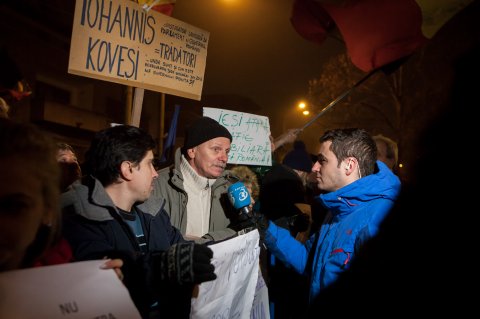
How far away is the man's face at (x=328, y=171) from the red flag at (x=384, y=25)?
7.33 feet

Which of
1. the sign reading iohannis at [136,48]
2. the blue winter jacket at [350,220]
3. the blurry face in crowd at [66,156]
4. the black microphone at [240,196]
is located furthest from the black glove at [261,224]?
the blurry face in crowd at [66,156]

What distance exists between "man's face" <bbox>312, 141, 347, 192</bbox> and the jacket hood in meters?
0.21

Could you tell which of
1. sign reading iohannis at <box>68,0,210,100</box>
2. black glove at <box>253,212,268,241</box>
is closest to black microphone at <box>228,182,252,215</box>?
black glove at <box>253,212,268,241</box>

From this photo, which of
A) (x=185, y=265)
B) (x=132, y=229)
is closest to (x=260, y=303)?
(x=132, y=229)

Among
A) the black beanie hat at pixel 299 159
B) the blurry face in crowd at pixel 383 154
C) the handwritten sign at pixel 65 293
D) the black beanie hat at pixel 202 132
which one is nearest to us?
the handwritten sign at pixel 65 293

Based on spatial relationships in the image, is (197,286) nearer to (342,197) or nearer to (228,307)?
(228,307)

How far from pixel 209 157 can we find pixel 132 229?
1394 millimetres

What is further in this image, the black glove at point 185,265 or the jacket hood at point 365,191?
the jacket hood at point 365,191

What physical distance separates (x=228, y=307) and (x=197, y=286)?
43cm

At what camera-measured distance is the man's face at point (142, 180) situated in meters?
2.07

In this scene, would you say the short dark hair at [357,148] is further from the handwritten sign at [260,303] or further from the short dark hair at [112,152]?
the short dark hair at [112,152]

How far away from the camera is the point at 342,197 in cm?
235

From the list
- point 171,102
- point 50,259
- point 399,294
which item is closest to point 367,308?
point 399,294

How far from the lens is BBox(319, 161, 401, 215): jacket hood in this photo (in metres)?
2.27
